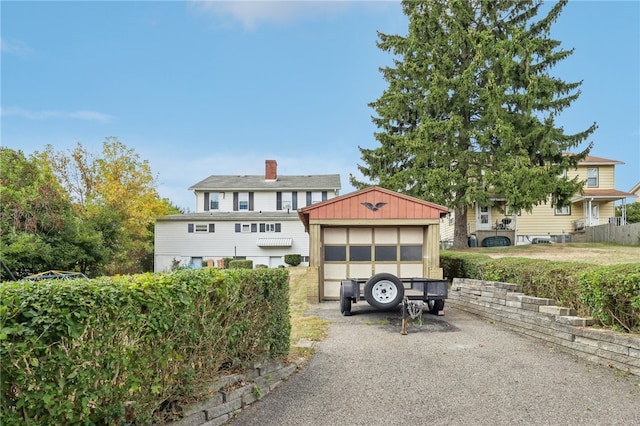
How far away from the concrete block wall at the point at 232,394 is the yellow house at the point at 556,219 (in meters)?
25.5

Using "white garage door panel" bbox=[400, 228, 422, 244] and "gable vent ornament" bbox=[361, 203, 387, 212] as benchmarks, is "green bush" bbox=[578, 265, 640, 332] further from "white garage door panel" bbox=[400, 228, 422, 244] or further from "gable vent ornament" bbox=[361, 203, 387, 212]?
"gable vent ornament" bbox=[361, 203, 387, 212]

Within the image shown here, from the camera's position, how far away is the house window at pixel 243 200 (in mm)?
34781

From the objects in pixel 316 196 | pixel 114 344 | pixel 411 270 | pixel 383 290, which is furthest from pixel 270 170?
pixel 114 344

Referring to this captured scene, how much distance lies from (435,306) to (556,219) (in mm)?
24011

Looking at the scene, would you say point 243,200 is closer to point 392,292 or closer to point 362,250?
point 362,250

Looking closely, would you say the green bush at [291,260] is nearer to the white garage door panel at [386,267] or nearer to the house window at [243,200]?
the house window at [243,200]

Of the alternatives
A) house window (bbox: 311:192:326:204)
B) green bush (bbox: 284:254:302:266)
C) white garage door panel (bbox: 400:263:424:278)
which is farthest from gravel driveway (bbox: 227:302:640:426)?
house window (bbox: 311:192:326:204)

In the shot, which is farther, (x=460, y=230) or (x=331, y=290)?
(x=460, y=230)

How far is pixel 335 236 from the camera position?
536 inches

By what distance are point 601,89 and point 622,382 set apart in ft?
46.2

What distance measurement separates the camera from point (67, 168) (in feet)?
105

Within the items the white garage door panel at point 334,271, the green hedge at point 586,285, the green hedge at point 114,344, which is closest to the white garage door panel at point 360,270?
the white garage door panel at point 334,271

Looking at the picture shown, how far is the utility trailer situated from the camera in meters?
8.70

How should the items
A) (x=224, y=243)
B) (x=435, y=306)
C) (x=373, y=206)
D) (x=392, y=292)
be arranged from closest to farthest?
(x=392, y=292) < (x=435, y=306) < (x=373, y=206) < (x=224, y=243)
